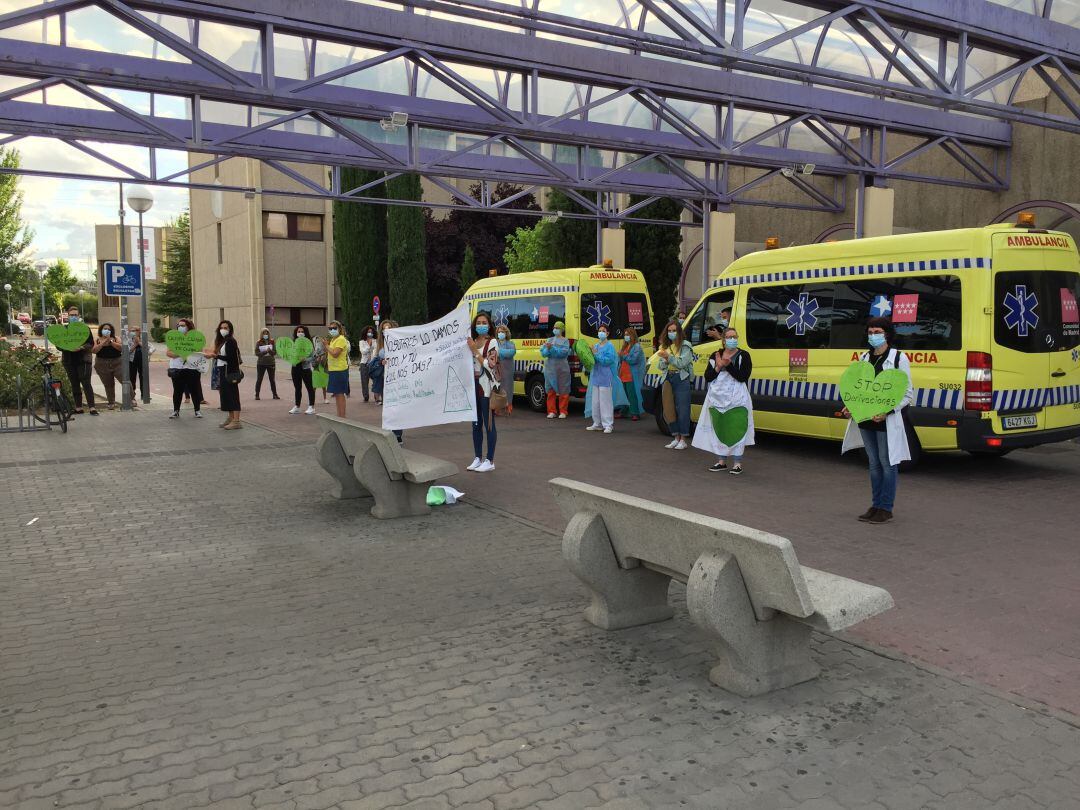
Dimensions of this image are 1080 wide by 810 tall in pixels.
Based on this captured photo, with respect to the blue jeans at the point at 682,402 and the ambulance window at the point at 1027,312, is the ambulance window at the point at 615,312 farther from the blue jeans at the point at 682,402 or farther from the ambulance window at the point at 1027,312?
the ambulance window at the point at 1027,312

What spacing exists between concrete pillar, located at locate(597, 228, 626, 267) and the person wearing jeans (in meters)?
12.1

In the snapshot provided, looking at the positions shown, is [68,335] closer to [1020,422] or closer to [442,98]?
[442,98]

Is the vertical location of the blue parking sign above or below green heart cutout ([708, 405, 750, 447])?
above

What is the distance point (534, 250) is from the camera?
34875mm

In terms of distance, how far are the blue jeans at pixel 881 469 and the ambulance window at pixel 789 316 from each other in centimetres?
369

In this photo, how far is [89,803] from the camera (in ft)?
10.5

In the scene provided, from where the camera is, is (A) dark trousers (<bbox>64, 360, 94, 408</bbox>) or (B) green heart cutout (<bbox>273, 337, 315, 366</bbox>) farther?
(A) dark trousers (<bbox>64, 360, 94, 408</bbox>)

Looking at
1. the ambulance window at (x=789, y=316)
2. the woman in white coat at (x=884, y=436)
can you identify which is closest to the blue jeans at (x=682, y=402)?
the ambulance window at (x=789, y=316)

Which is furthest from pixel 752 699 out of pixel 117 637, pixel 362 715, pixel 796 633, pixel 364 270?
pixel 364 270

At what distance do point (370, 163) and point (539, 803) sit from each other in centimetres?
1445

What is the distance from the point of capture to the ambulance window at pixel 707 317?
41.4ft

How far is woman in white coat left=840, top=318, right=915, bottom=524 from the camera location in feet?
23.7

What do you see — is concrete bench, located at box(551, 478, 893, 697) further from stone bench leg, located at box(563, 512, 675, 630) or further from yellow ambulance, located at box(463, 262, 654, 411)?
yellow ambulance, located at box(463, 262, 654, 411)

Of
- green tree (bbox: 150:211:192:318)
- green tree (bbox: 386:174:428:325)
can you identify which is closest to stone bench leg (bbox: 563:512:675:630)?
green tree (bbox: 386:174:428:325)
